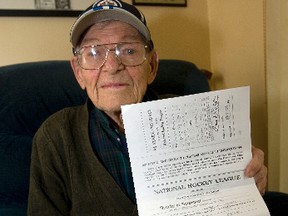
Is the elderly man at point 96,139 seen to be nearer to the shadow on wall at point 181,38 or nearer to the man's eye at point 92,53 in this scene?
the man's eye at point 92,53

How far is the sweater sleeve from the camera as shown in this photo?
0.73 m

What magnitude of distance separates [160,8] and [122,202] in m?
1.01

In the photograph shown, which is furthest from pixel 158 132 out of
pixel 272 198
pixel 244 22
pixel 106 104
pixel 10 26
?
pixel 244 22

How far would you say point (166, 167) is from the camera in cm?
61

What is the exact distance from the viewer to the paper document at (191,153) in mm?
606

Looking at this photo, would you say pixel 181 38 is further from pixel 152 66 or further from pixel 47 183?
pixel 47 183

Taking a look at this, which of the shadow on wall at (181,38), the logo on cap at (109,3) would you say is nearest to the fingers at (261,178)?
the logo on cap at (109,3)

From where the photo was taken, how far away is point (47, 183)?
751mm

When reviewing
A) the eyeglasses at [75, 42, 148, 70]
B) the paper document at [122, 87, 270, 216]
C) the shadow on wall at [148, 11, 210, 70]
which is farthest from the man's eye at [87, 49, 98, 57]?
the shadow on wall at [148, 11, 210, 70]

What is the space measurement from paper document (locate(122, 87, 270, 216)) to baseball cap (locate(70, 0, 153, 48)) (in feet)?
0.92

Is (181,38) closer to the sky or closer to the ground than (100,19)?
closer to the ground

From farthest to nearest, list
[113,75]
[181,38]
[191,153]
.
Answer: [181,38] → [113,75] → [191,153]

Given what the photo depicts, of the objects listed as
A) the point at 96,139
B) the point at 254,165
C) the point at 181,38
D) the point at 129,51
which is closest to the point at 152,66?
the point at 129,51

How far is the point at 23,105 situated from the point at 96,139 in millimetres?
282
